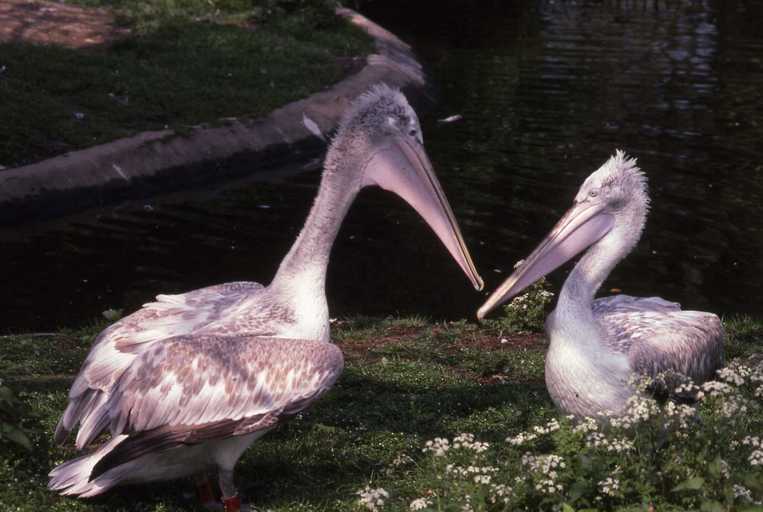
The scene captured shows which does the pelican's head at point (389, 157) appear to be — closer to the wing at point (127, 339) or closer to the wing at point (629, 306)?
the wing at point (127, 339)

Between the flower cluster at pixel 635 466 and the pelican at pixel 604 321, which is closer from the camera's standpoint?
the flower cluster at pixel 635 466

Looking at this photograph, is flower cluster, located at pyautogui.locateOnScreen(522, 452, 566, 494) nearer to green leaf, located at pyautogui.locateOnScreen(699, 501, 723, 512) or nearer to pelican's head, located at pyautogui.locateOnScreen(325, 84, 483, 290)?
green leaf, located at pyautogui.locateOnScreen(699, 501, 723, 512)

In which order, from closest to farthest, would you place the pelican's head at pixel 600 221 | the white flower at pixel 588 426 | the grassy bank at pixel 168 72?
1. the white flower at pixel 588 426
2. the pelican's head at pixel 600 221
3. the grassy bank at pixel 168 72

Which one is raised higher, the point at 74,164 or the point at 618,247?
the point at 618,247

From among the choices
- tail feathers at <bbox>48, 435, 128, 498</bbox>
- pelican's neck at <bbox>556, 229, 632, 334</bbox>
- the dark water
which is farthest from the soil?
tail feathers at <bbox>48, 435, 128, 498</bbox>

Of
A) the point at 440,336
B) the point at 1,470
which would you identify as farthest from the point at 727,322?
the point at 1,470

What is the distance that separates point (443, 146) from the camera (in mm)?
15148

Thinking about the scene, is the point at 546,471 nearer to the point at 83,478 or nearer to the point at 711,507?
the point at 711,507

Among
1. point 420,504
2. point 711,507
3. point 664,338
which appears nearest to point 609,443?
point 711,507

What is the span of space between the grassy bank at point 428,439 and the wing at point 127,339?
0.36m

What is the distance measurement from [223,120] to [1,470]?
922 centimetres

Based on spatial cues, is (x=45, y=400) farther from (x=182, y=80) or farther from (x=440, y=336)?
(x=182, y=80)

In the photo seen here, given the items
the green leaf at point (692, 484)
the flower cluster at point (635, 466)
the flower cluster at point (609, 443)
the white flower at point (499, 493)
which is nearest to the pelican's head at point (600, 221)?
the flower cluster at point (635, 466)

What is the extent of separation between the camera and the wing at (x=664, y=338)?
17.6 feet
